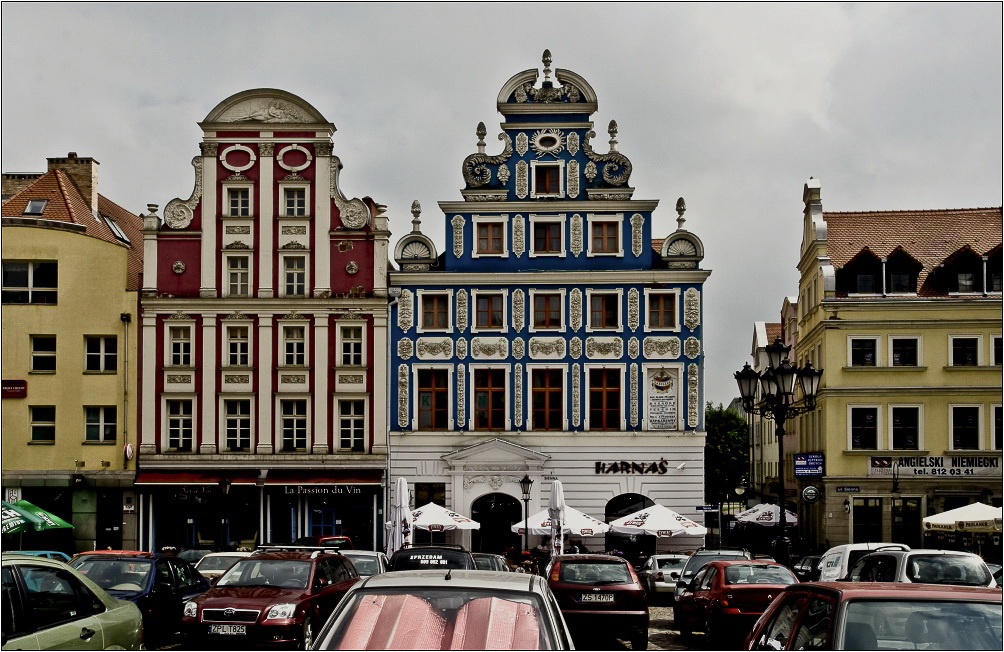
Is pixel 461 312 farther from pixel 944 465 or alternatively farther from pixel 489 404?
pixel 944 465

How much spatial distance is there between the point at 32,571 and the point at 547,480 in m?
37.2

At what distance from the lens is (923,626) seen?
10109 millimetres

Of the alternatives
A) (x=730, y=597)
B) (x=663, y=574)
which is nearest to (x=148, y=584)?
(x=730, y=597)

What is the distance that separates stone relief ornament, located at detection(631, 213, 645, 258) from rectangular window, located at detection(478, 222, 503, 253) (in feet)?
15.7

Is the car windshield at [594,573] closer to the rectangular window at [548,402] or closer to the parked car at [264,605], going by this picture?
the parked car at [264,605]

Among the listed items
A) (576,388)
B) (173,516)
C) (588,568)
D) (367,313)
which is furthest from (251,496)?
(588,568)

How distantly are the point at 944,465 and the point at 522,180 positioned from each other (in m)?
19.0

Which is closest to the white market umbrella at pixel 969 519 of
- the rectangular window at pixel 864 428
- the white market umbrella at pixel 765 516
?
the rectangular window at pixel 864 428

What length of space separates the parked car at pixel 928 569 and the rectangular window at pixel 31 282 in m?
36.2

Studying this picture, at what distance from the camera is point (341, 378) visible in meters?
48.5

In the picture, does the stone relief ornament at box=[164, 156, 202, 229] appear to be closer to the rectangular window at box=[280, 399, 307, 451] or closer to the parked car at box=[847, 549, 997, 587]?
the rectangular window at box=[280, 399, 307, 451]

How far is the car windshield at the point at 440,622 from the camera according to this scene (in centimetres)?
993

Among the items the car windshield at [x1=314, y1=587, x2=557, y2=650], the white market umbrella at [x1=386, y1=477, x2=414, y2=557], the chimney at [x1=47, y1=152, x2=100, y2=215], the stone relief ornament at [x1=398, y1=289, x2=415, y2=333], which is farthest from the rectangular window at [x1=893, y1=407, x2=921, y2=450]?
the car windshield at [x1=314, y1=587, x2=557, y2=650]

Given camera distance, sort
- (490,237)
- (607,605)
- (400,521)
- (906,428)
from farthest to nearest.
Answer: (906,428)
(490,237)
(400,521)
(607,605)
